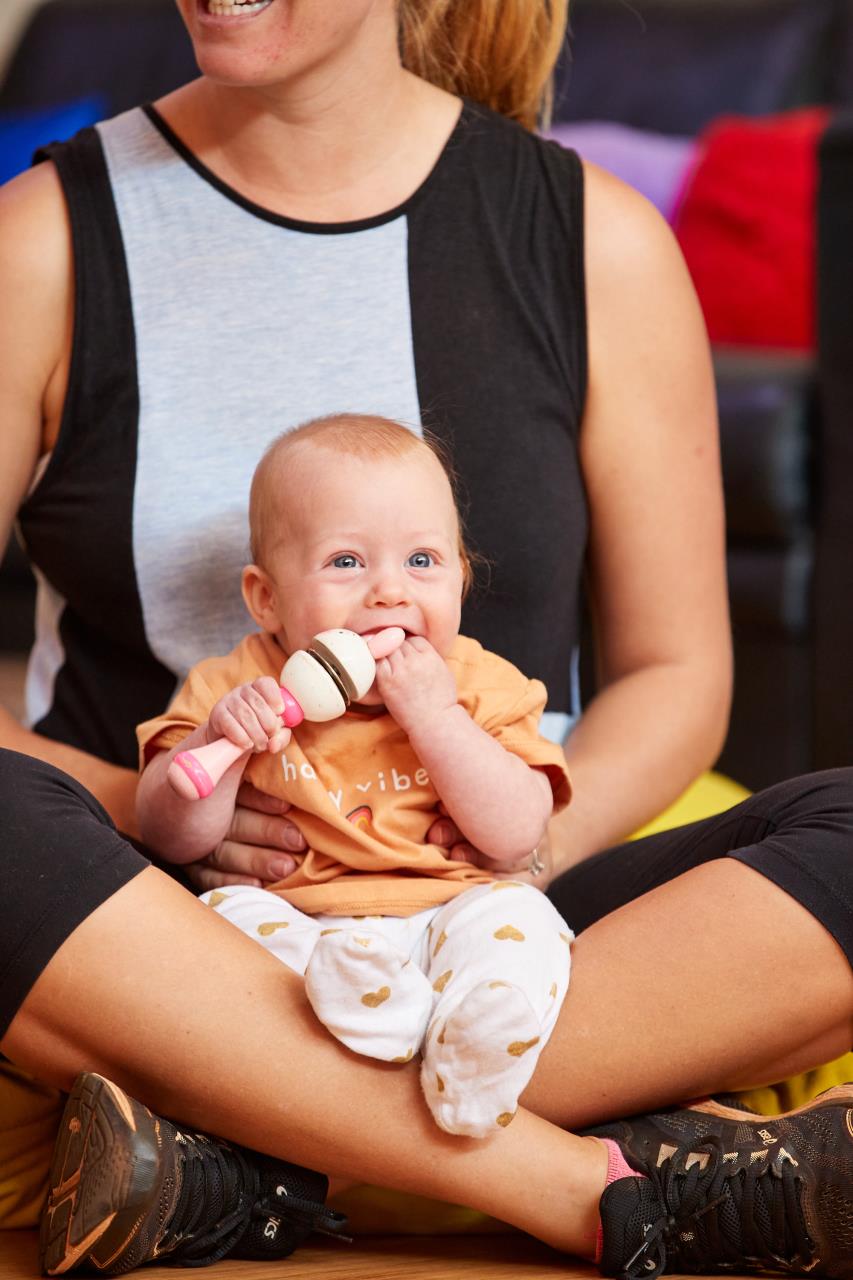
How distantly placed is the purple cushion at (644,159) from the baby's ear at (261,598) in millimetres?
2003

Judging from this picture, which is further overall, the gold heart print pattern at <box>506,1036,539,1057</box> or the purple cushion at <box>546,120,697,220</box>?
the purple cushion at <box>546,120,697,220</box>

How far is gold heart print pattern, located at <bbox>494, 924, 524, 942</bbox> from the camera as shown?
1021 mm

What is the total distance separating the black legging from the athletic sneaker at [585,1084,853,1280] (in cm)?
13

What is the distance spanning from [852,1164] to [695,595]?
59cm

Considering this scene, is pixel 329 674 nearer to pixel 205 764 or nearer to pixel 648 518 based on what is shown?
pixel 205 764

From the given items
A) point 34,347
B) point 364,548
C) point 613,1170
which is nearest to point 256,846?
point 364,548

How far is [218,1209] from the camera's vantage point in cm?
98

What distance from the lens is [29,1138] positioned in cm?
113

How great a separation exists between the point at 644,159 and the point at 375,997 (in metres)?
2.36

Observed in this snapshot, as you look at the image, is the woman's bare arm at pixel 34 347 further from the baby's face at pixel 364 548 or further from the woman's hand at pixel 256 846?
the baby's face at pixel 364 548

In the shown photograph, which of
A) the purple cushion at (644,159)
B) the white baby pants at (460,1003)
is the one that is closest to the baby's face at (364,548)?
the white baby pants at (460,1003)

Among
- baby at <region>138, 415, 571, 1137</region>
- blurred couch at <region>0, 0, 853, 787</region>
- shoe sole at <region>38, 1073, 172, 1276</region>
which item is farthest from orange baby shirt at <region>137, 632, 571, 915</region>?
blurred couch at <region>0, 0, 853, 787</region>

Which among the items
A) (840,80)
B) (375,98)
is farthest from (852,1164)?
(840,80)

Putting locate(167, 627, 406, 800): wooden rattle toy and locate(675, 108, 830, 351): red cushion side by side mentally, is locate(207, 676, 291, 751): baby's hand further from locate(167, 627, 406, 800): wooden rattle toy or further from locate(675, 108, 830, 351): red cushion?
locate(675, 108, 830, 351): red cushion
